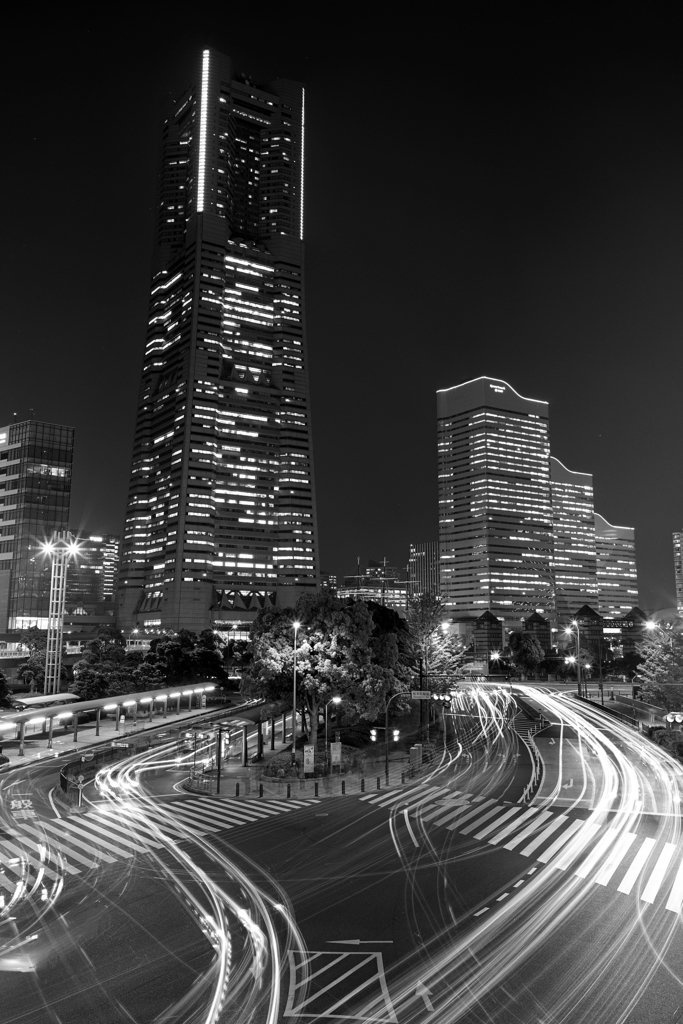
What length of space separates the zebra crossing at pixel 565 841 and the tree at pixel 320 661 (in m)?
8.98

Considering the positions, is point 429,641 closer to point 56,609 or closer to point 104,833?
point 56,609

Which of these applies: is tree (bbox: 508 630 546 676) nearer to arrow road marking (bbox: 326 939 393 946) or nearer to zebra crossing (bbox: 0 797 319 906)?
zebra crossing (bbox: 0 797 319 906)

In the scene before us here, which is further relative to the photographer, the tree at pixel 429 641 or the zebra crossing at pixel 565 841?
the tree at pixel 429 641

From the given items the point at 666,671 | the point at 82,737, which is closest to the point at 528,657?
the point at 666,671

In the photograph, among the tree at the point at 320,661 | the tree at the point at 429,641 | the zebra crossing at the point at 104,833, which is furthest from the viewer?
the tree at the point at 429,641

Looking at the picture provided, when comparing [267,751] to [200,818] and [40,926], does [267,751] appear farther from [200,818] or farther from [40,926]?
[40,926]

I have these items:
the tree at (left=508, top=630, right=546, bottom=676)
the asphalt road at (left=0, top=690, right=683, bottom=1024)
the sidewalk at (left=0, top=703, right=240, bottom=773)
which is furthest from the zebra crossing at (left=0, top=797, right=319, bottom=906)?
the tree at (left=508, top=630, right=546, bottom=676)

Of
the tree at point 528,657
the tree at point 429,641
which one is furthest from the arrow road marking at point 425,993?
the tree at point 528,657

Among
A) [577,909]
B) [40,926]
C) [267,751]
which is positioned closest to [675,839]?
[577,909]

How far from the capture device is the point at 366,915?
17.8 m

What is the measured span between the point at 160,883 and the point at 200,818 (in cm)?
913

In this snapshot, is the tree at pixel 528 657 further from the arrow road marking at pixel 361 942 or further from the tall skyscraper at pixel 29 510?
the arrow road marking at pixel 361 942

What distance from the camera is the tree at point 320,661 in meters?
41.9

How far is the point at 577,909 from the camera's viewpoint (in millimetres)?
17719
